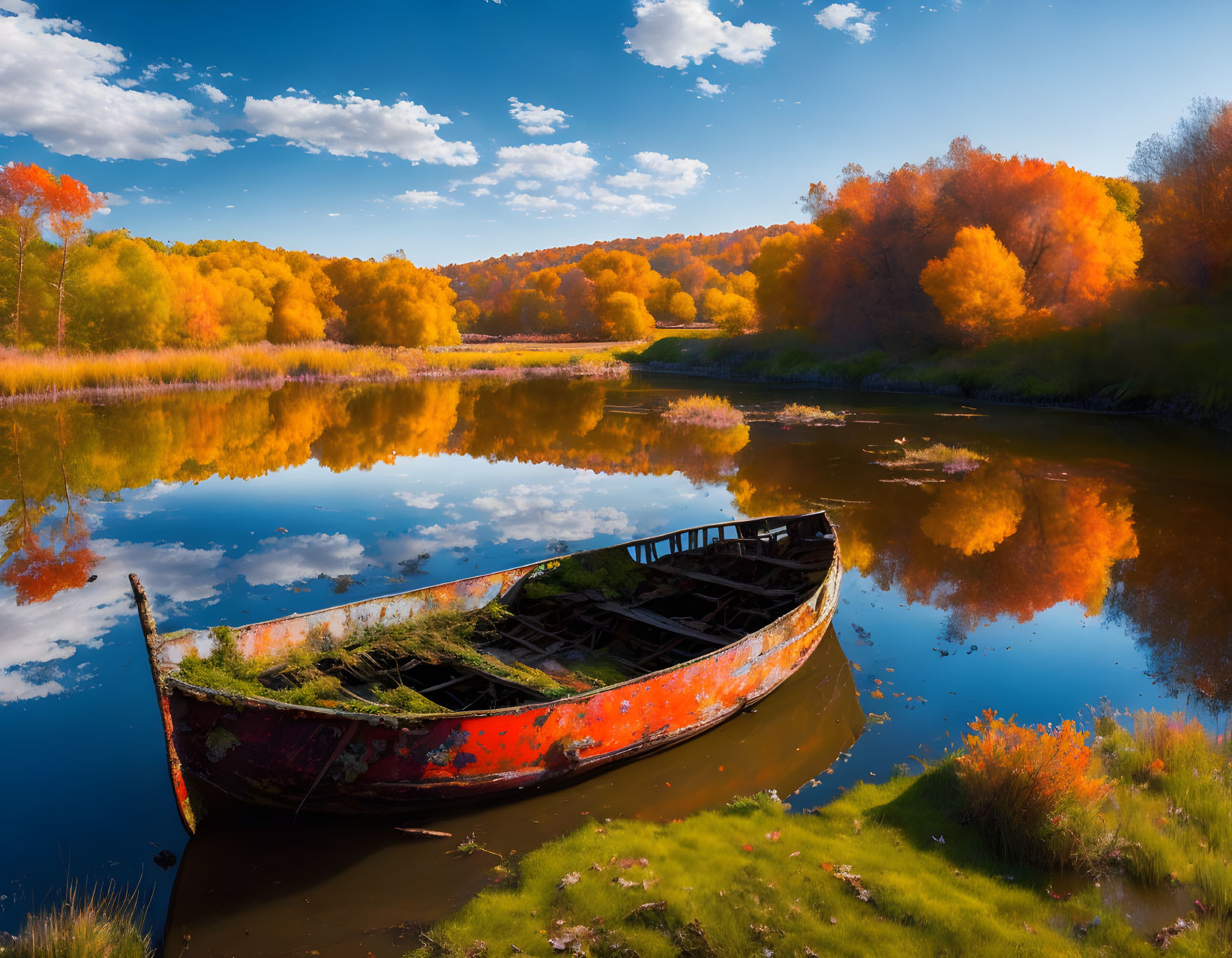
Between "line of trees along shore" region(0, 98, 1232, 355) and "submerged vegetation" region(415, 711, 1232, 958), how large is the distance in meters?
39.1

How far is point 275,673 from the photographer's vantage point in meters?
6.84

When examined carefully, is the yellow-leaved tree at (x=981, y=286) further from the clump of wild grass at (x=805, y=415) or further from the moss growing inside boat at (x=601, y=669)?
the moss growing inside boat at (x=601, y=669)

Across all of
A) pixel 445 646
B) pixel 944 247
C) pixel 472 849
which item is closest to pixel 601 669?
pixel 445 646

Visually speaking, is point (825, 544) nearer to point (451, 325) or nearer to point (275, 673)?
point (275, 673)

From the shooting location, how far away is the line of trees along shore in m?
37.8

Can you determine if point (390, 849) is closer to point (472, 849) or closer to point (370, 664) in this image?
point (472, 849)

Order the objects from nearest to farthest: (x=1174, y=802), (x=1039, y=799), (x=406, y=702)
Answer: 1. (x=1039, y=799)
2. (x=1174, y=802)
3. (x=406, y=702)

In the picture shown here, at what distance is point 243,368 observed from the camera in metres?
39.7

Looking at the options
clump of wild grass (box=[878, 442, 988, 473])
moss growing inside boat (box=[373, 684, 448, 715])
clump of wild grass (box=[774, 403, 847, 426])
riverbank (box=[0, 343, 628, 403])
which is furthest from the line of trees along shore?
moss growing inside boat (box=[373, 684, 448, 715])

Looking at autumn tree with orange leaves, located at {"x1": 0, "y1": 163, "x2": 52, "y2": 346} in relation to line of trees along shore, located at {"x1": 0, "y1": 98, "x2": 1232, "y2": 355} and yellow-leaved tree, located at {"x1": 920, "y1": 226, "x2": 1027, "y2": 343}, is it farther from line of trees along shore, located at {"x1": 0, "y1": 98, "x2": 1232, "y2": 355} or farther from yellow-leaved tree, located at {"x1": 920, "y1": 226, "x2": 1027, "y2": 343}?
yellow-leaved tree, located at {"x1": 920, "y1": 226, "x2": 1027, "y2": 343}

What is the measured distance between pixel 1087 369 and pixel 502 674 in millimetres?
39074

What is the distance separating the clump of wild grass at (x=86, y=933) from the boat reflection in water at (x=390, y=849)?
11.6 inches

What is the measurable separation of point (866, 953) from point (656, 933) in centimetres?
126

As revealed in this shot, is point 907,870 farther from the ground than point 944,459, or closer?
closer
